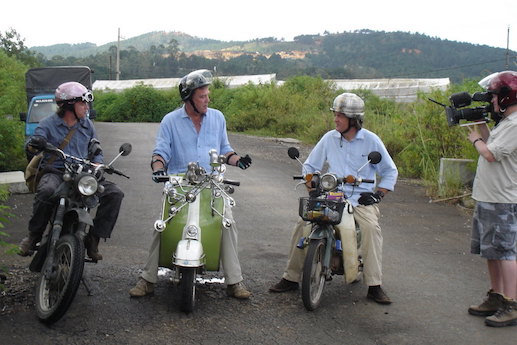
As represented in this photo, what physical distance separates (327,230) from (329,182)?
43 cm

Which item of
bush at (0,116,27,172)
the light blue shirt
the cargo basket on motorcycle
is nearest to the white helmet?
the light blue shirt

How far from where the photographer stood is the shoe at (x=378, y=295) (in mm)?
6238

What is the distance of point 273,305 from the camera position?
6098mm

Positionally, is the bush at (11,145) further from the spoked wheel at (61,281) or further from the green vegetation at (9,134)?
the spoked wheel at (61,281)

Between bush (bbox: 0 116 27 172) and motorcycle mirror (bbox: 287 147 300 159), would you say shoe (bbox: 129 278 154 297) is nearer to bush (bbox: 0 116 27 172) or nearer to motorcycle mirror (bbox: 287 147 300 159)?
motorcycle mirror (bbox: 287 147 300 159)

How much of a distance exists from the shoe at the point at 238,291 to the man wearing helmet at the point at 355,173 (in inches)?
14.2

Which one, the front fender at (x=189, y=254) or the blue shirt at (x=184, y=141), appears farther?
the blue shirt at (x=184, y=141)

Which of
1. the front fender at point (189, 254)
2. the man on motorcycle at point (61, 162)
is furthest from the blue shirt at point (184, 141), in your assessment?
the front fender at point (189, 254)

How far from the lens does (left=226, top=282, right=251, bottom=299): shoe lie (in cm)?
617

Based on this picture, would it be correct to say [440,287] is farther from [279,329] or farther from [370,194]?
[279,329]

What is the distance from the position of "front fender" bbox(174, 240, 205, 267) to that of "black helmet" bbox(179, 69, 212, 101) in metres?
1.37

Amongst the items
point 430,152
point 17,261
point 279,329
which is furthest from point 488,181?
point 430,152

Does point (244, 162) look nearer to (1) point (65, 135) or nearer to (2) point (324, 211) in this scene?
(2) point (324, 211)

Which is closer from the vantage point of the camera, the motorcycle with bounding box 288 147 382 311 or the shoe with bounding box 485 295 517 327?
the shoe with bounding box 485 295 517 327
